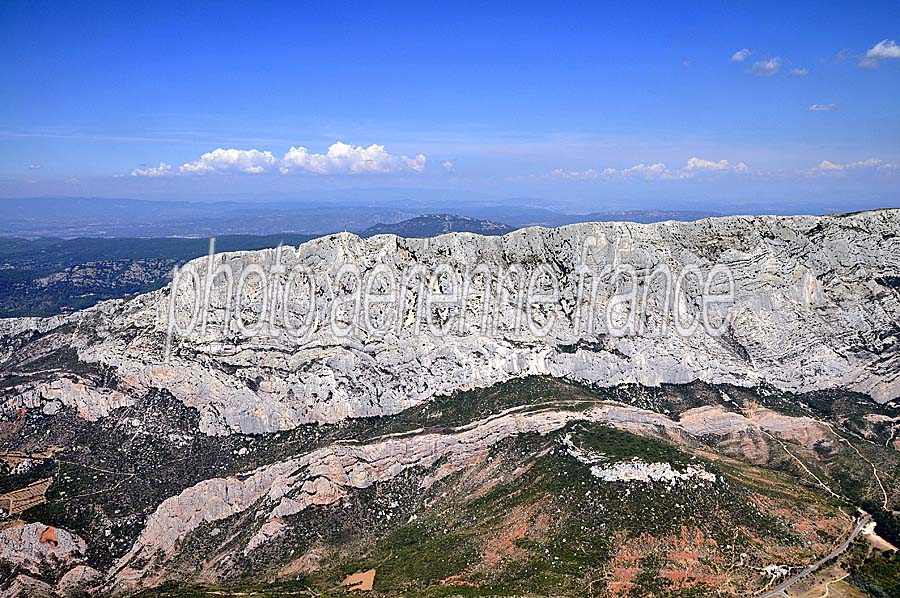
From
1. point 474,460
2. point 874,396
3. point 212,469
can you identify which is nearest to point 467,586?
point 474,460

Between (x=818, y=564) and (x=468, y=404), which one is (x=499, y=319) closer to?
(x=468, y=404)

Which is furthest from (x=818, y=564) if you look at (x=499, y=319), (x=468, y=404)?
(x=499, y=319)

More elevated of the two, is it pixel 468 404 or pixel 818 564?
pixel 468 404

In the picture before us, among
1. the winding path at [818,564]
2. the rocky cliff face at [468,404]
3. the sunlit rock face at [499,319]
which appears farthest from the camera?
the sunlit rock face at [499,319]

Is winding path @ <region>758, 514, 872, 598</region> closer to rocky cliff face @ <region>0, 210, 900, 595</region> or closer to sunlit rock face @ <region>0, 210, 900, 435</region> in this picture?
rocky cliff face @ <region>0, 210, 900, 595</region>

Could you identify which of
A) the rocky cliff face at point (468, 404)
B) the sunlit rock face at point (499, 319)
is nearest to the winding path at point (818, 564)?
the rocky cliff face at point (468, 404)

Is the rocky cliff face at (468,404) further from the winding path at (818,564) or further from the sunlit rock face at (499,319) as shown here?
the winding path at (818,564)

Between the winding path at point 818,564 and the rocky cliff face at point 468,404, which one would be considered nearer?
the winding path at point 818,564

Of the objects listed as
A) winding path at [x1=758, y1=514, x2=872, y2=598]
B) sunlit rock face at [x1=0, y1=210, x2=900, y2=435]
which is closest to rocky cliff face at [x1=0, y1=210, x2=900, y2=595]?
sunlit rock face at [x1=0, y1=210, x2=900, y2=435]

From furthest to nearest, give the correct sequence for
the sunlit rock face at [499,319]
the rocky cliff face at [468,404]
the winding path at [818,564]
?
the sunlit rock face at [499,319] < the rocky cliff face at [468,404] < the winding path at [818,564]
